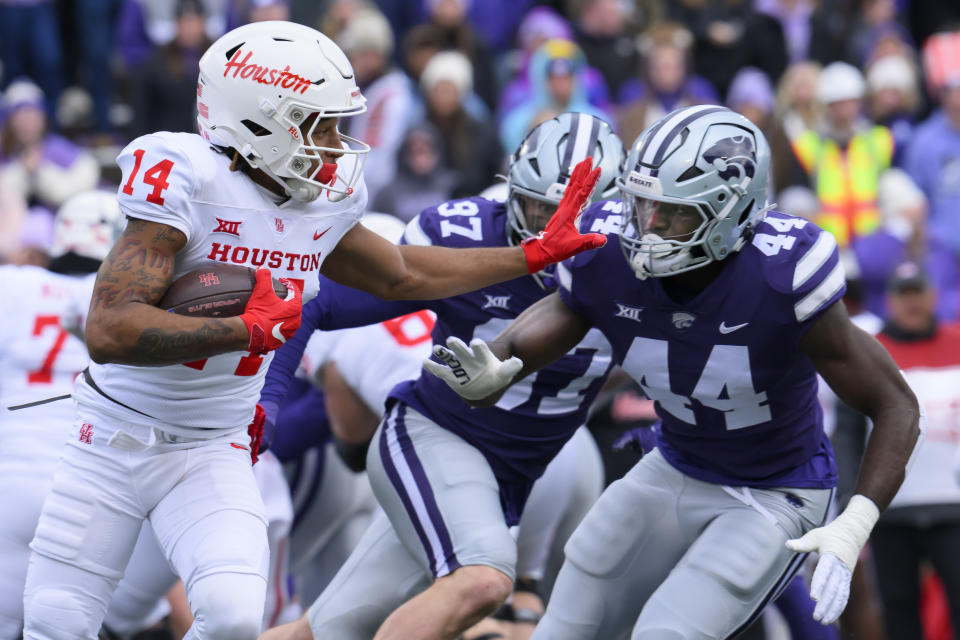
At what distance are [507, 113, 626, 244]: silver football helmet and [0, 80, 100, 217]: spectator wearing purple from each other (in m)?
5.63

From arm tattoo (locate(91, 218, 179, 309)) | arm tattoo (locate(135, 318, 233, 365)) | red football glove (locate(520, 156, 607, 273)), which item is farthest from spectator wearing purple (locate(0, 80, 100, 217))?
arm tattoo (locate(135, 318, 233, 365))

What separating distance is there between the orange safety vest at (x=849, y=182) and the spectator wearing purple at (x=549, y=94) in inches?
54.3

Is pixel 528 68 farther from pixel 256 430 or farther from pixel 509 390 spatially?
pixel 256 430

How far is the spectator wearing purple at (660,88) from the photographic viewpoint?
30.1 feet

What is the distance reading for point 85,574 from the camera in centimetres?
376

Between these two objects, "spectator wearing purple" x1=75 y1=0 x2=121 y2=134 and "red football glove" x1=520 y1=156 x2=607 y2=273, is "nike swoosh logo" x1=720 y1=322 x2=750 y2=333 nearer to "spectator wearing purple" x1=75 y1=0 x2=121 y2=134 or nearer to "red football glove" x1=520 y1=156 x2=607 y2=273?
"red football glove" x1=520 y1=156 x2=607 y2=273

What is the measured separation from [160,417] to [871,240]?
5245mm

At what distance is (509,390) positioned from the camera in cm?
442

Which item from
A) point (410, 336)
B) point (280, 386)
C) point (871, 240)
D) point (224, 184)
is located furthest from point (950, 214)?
point (224, 184)

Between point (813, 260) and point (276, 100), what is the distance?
4.70 ft

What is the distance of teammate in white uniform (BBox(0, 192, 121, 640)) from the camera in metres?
4.56

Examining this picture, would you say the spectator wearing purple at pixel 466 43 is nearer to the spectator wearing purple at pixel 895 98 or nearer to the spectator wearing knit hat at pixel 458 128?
the spectator wearing knit hat at pixel 458 128

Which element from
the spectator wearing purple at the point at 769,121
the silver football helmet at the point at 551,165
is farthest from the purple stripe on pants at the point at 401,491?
the spectator wearing purple at the point at 769,121

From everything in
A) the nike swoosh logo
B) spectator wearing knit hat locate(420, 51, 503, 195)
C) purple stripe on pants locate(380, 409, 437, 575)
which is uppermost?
the nike swoosh logo
